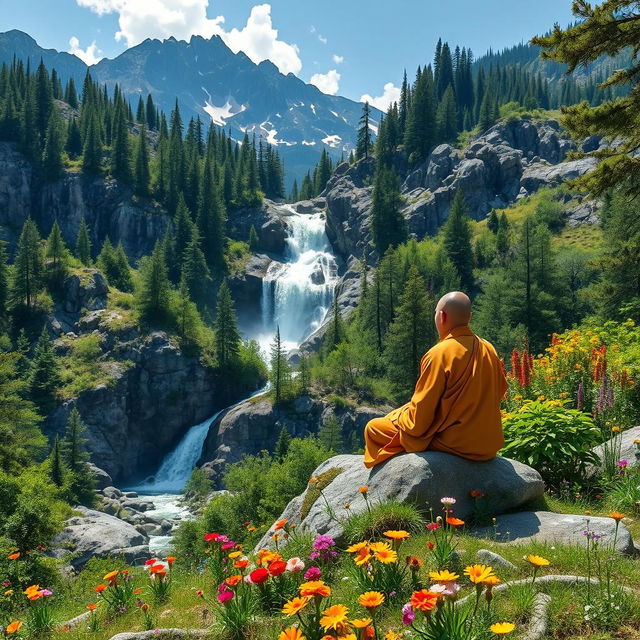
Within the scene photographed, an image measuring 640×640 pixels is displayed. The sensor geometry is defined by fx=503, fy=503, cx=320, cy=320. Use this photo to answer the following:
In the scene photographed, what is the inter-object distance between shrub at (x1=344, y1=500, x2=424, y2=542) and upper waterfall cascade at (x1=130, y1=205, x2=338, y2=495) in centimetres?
5037

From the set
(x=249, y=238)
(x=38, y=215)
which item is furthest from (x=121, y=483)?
(x=38, y=215)

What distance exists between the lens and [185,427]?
190ft

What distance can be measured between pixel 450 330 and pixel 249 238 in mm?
88037

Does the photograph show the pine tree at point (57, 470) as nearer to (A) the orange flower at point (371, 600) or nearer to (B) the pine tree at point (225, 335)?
(B) the pine tree at point (225, 335)

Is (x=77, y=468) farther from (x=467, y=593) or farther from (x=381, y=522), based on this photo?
(x=467, y=593)

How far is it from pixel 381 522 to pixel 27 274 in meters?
66.3

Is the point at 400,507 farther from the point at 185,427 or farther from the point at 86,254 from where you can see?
the point at 86,254

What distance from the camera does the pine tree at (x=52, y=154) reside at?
291 feet

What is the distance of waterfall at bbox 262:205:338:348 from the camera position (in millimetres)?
73750

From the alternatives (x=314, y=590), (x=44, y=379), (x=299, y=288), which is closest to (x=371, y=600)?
(x=314, y=590)

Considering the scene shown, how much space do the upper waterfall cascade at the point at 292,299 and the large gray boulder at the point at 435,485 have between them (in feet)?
162

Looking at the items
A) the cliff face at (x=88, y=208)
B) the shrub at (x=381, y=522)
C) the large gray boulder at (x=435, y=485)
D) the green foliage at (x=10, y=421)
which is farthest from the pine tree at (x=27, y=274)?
the shrub at (x=381, y=522)

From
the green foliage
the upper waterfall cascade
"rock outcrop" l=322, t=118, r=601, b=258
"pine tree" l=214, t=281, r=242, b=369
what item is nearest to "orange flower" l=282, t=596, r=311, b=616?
the green foliage

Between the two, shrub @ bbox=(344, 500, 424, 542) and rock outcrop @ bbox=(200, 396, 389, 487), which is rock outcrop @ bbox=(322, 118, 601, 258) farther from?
shrub @ bbox=(344, 500, 424, 542)
